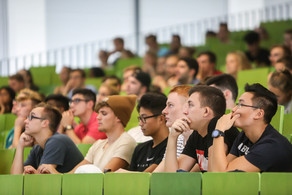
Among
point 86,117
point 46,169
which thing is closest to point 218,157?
point 46,169

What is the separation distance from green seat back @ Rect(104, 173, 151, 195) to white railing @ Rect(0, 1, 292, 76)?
873 cm

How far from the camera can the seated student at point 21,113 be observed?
229 inches

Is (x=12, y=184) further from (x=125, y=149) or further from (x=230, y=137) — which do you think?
(x=230, y=137)

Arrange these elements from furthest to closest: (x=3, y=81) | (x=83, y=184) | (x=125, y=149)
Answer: (x=3, y=81) → (x=125, y=149) → (x=83, y=184)

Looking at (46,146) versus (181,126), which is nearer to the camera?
(181,126)

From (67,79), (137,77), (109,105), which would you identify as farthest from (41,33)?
(109,105)

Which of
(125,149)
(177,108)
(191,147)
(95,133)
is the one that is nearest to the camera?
(191,147)

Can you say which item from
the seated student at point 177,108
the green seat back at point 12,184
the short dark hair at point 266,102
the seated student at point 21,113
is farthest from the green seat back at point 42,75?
the short dark hair at point 266,102

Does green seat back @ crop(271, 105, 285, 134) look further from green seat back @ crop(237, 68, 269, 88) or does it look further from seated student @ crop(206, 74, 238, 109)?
green seat back @ crop(237, 68, 269, 88)

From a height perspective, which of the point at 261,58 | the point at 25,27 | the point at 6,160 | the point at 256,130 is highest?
the point at 25,27

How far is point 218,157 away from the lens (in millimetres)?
3465

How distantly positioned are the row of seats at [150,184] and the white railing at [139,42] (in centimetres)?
836

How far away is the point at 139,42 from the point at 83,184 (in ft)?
30.4

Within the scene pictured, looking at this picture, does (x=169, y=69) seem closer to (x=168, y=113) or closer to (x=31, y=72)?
(x=31, y=72)
